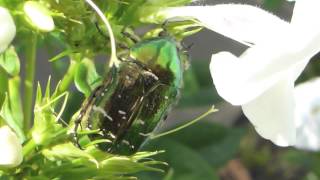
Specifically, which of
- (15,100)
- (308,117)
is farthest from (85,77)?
(308,117)

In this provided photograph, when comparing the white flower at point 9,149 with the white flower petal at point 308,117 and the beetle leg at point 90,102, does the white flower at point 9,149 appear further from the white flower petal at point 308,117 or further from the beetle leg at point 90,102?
the white flower petal at point 308,117

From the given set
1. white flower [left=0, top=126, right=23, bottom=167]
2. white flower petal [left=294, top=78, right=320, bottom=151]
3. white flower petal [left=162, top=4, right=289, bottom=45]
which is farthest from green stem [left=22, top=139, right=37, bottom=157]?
white flower petal [left=294, top=78, right=320, bottom=151]

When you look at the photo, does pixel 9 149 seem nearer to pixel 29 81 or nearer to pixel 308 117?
pixel 29 81

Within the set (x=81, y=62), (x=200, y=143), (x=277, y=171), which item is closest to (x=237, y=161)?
(x=277, y=171)

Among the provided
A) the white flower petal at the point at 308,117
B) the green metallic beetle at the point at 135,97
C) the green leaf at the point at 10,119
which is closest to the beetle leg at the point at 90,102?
the green metallic beetle at the point at 135,97

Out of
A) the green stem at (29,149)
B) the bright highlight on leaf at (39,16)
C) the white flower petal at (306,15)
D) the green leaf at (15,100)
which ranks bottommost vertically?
the green stem at (29,149)

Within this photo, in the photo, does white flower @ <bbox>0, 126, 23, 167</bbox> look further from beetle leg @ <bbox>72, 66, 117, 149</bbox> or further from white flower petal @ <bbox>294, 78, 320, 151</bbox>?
white flower petal @ <bbox>294, 78, 320, 151</bbox>
